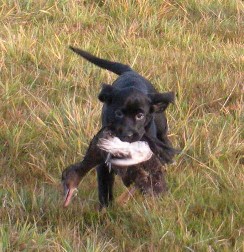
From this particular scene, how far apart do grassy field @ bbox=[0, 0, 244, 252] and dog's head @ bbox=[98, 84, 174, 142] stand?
42 cm

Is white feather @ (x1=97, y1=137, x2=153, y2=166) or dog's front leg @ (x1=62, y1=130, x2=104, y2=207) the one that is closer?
white feather @ (x1=97, y1=137, x2=153, y2=166)

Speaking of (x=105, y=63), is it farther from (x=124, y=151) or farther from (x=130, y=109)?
(x=124, y=151)

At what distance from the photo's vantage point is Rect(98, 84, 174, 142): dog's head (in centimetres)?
359


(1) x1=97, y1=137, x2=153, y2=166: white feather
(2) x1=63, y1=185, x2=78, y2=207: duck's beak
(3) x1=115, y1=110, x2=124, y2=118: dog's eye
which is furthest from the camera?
(2) x1=63, y1=185, x2=78, y2=207: duck's beak

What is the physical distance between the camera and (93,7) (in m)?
6.91

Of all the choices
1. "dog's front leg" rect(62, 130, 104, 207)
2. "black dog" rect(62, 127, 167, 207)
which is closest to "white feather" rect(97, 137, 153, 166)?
"black dog" rect(62, 127, 167, 207)

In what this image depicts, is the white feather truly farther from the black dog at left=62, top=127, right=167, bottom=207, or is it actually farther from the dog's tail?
the dog's tail

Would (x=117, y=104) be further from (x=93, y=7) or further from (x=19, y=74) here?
(x=93, y=7)

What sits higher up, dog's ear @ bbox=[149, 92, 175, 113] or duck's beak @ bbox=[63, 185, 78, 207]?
dog's ear @ bbox=[149, 92, 175, 113]

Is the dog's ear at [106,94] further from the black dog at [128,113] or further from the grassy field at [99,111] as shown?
the grassy field at [99,111]

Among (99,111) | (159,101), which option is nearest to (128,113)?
(159,101)

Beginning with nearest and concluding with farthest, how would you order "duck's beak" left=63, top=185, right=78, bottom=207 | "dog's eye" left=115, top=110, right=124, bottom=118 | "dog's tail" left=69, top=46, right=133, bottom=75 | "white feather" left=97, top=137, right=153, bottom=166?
"white feather" left=97, top=137, right=153, bottom=166 → "dog's eye" left=115, top=110, right=124, bottom=118 → "duck's beak" left=63, top=185, right=78, bottom=207 → "dog's tail" left=69, top=46, right=133, bottom=75

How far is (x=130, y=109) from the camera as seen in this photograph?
3645 millimetres

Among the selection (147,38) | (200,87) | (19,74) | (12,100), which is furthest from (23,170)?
(147,38)
